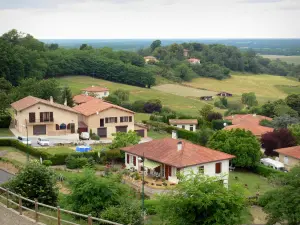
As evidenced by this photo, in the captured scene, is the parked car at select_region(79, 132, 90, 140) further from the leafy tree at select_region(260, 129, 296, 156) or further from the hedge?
the leafy tree at select_region(260, 129, 296, 156)

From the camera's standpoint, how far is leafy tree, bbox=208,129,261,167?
43.6 m

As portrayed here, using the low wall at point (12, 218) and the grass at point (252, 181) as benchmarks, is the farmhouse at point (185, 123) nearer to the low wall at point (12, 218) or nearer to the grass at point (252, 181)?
the grass at point (252, 181)

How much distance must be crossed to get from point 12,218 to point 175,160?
21.5 meters

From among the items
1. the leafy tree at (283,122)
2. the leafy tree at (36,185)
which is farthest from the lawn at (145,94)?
the leafy tree at (36,185)

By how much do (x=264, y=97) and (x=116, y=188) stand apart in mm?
99343

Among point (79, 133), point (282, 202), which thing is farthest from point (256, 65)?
point (282, 202)

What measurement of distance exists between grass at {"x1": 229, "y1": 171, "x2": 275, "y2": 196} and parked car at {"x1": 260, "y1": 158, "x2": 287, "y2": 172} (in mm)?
2751

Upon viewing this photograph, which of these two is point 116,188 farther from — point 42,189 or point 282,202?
point 282,202

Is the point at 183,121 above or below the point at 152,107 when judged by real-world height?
above

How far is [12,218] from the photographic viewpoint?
55.6 feet

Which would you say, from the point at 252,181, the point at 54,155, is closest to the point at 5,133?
the point at 54,155

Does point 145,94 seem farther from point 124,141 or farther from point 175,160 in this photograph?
point 175,160

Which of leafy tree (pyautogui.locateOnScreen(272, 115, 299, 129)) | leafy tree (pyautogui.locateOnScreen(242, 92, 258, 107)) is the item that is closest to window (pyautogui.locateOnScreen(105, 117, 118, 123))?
leafy tree (pyautogui.locateOnScreen(272, 115, 299, 129))

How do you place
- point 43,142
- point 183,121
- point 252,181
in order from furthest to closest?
point 183,121
point 43,142
point 252,181
